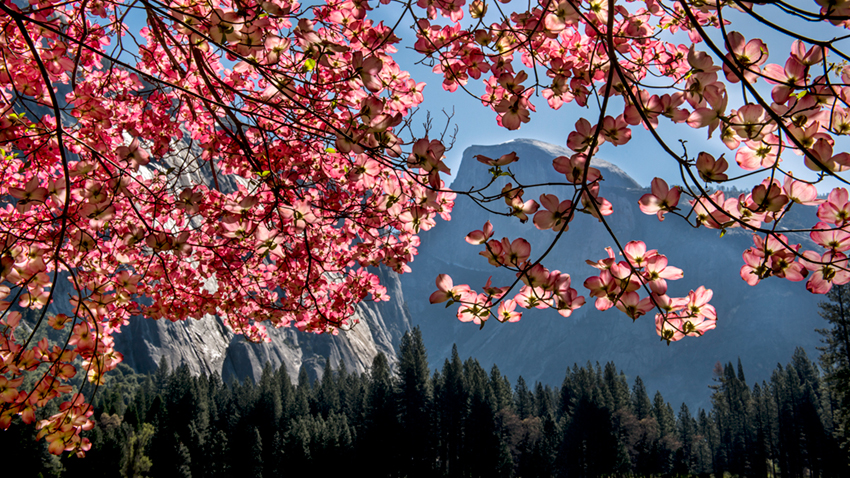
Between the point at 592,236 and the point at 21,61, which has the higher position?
the point at 592,236

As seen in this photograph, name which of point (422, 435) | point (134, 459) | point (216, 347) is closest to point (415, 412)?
point (422, 435)

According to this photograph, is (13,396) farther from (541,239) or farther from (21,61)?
(541,239)

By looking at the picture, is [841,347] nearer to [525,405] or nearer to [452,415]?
[452,415]

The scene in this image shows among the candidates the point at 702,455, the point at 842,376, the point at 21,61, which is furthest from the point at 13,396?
the point at 702,455

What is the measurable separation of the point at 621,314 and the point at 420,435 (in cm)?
12210

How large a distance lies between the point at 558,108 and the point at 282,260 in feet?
8.40

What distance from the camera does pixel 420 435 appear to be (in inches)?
1192

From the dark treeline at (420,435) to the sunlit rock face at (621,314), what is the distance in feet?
266

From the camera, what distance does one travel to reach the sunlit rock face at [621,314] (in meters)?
128

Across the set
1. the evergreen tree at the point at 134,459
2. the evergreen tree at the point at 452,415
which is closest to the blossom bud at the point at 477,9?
the evergreen tree at the point at 134,459

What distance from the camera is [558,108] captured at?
303 cm

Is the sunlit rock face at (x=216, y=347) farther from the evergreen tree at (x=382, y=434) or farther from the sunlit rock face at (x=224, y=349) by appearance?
the evergreen tree at (x=382, y=434)

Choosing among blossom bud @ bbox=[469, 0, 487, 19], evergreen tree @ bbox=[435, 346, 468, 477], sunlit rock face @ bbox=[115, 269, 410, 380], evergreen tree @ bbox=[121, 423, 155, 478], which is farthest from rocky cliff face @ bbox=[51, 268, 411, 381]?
blossom bud @ bbox=[469, 0, 487, 19]

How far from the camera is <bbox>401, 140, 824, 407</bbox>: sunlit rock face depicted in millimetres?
128125
